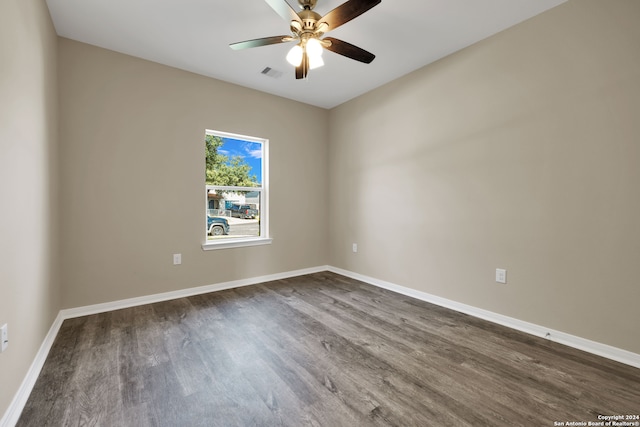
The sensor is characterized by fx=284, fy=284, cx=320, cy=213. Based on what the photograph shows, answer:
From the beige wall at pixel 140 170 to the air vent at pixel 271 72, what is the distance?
52cm

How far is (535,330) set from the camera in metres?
2.40

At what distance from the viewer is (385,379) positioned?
1.79 meters

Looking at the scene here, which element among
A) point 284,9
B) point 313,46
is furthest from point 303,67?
point 284,9

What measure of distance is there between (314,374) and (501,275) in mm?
1947

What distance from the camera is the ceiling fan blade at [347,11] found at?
1.71 metres

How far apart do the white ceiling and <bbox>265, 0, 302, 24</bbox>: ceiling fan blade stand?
31 cm

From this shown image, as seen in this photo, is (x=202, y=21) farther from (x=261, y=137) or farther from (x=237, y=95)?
(x=261, y=137)

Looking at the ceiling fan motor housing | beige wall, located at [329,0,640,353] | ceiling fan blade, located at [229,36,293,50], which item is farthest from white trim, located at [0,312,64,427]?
beige wall, located at [329,0,640,353]

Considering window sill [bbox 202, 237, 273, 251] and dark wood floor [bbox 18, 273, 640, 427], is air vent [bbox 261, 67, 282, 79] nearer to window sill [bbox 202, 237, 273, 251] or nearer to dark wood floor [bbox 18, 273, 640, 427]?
window sill [bbox 202, 237, 273, 251]

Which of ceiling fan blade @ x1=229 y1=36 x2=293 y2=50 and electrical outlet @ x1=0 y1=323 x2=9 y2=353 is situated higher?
ceiling fan blade @ x1=229 y1=36 x2=293 y2=50

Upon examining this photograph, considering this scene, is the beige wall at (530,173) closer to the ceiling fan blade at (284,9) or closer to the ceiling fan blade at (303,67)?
the ceiling fan blade at (303,67)

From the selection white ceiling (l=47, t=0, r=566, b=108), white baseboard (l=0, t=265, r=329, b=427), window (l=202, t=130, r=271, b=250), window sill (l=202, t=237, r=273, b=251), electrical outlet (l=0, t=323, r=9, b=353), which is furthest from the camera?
window (l=202, t=130, r=271, b=250)

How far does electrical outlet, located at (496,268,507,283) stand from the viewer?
8.55ft

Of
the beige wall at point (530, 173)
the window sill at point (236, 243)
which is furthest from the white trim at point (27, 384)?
the beige wall at point (530, 173)
